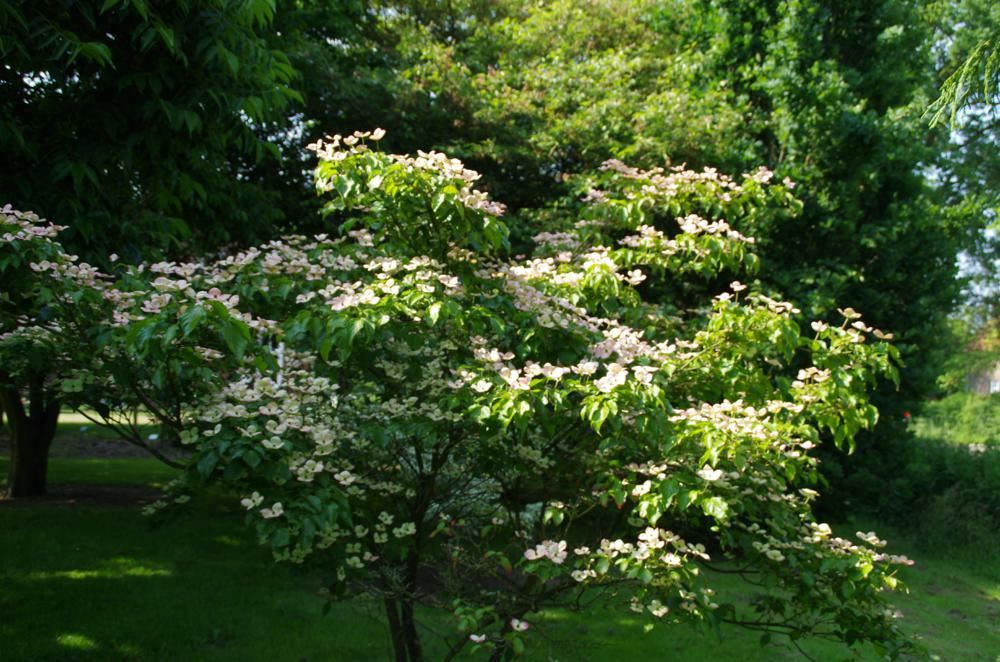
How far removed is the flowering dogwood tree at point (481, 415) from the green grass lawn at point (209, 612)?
1.75 ft

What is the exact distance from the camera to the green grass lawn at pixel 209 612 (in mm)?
4340

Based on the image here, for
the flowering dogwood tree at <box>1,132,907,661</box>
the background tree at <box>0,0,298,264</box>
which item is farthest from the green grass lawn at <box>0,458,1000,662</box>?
the background tree at <box>0,0,298,264</box>

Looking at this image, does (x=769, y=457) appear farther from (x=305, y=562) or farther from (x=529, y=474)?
(x=305, y=562)

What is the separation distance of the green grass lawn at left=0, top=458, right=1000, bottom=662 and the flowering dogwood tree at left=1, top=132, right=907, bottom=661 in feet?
1.75

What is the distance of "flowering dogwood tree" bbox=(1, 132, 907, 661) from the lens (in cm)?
267

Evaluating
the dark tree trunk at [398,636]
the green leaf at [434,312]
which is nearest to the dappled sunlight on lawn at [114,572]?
the dark tree trunk at [398,636]

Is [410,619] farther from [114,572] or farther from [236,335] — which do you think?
[114,572]

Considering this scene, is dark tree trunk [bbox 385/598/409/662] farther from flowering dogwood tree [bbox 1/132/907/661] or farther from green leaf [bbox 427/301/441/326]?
green leaf [bbox 427/301/441/326]

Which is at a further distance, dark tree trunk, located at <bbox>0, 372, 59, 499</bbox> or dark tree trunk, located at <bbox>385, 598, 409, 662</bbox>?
dark tree trunk, located at <bbox>0, 372, 59, 499</bbox>

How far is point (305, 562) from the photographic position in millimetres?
2949

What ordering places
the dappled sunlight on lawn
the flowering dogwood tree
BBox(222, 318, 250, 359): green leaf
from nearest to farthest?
1. BBox(222, 318, 250, 359): green leaf
2. the flowering dogwood tree
3. the dappled sunlight on lawn

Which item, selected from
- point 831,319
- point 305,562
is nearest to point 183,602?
point 305,562

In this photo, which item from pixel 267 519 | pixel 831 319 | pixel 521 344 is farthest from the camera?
pixel 831 319

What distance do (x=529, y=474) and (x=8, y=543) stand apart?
4.54m
